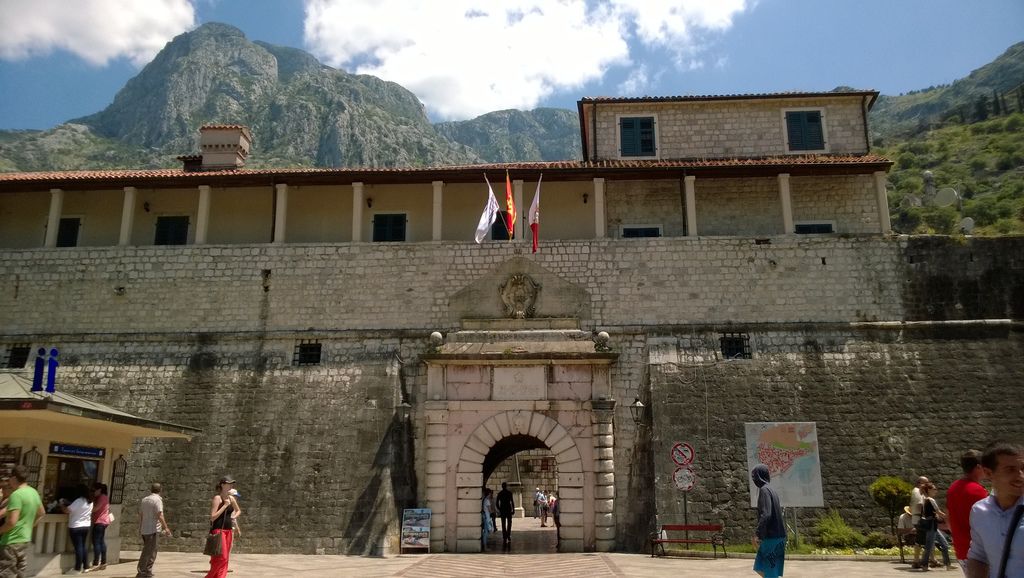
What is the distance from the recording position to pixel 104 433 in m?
14.8

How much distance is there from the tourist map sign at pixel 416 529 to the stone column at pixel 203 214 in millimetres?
11976

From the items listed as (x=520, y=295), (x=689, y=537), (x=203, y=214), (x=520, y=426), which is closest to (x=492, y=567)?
(x=520, y=426)

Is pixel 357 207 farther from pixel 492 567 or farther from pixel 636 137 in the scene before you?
pixel 492 567

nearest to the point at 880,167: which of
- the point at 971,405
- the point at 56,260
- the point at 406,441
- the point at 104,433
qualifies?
the point at 971,405

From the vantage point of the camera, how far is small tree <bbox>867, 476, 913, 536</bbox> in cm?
1648

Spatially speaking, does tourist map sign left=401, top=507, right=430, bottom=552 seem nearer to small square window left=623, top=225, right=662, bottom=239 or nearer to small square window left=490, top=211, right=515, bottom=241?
small square window left=490, top=211, right=515, bottom=241

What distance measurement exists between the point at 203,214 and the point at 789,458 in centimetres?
1921

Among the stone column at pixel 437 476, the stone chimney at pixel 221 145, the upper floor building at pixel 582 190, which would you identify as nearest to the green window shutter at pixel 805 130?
the upper floor building at pixel 582 190

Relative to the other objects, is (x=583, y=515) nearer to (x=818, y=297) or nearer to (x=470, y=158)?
(x=818, y=297)

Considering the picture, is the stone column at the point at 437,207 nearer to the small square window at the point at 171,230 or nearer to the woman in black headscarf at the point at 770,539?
the small square window at the point at 171,230

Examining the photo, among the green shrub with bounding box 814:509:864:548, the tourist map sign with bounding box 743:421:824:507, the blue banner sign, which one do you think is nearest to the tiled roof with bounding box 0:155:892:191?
the tourist map sign with bounding box 743:421:824:507

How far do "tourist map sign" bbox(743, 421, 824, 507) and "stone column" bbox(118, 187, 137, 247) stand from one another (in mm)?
20006

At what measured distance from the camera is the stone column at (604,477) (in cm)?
1752

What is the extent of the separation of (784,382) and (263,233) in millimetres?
A: 17610
